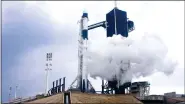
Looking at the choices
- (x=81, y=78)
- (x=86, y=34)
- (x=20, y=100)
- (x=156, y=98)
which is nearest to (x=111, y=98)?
(x=156, y=98)

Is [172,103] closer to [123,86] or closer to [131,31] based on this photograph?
[123,86]

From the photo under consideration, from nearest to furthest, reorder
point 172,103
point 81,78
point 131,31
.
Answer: point 172,103 → point 81,78 → point 131,31

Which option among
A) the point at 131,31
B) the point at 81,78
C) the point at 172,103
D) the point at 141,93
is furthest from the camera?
the point at 131,31

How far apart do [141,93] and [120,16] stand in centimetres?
2283

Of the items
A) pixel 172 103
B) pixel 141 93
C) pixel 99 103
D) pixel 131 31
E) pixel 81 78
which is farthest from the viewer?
pixel 131 31

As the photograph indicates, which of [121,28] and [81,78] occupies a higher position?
[121,28]

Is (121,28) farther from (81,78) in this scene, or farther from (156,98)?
(156,98)

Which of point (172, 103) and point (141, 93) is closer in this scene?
point (172, 103)

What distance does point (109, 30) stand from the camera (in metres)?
87.7

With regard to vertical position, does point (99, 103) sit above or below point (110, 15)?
below

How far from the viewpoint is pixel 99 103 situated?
5203 cm

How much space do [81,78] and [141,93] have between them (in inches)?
680

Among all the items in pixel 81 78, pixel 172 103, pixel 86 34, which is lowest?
pixel 172 103

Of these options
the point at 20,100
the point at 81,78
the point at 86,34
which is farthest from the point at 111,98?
the point at 86,34
